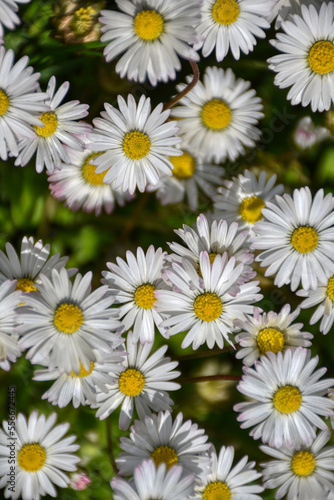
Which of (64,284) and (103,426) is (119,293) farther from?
(103,426)

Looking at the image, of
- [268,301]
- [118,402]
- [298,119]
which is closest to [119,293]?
[118,402]

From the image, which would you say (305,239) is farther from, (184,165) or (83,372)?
(83,372)

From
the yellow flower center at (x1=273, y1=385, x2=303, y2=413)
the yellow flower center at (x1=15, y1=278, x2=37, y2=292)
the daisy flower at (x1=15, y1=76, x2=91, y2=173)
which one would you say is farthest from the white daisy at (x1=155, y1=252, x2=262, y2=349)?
the daisy flower at (x1=15, y1=76, x2=91, y2=173)

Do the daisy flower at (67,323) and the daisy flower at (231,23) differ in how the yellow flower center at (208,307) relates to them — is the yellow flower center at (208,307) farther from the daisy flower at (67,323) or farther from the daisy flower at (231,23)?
the daisy flower at (231,23)

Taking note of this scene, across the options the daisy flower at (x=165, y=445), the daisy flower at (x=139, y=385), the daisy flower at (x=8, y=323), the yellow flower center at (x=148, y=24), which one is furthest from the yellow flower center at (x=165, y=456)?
the yellow flower center at (x=148, y=24)

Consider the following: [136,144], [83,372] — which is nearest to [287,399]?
[83,372]

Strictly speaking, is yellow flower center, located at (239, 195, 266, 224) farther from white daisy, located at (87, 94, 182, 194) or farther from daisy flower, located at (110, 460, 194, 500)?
daisy flower, located at (110, 460, 194, 500)

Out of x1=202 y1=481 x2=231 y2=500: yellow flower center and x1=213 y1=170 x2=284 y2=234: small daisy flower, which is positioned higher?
x1=213 y1=170 x2=284 y2=234: small daisy flower
